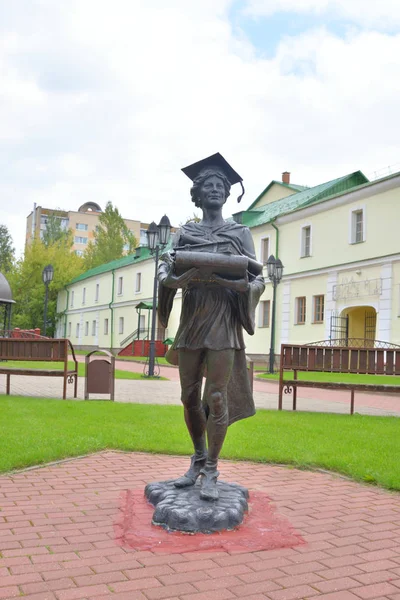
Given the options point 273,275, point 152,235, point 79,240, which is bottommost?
point 273,275

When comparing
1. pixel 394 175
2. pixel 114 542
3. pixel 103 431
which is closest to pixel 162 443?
pixel 103 431

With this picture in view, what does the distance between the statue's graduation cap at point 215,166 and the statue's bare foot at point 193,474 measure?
1.96 m

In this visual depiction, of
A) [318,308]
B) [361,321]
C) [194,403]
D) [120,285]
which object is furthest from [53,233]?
[194,403]

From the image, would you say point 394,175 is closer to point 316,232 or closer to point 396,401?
point 316,232

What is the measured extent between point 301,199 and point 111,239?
33565 mm

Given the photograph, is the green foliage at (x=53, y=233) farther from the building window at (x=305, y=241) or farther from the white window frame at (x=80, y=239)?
the building window at (x=305, y=241)

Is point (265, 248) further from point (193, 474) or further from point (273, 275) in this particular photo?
point (193, 474)

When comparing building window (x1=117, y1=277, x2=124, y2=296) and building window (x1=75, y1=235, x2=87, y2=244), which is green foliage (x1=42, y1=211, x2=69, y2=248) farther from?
building window (x1=75, y1=235, x2=87, y2=244)

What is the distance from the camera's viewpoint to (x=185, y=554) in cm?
347

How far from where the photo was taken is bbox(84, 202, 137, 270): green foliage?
6144cm

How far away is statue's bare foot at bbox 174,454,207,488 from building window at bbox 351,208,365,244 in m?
22.4

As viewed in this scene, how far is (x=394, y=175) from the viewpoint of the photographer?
2312 cm

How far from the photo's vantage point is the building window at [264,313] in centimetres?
3170

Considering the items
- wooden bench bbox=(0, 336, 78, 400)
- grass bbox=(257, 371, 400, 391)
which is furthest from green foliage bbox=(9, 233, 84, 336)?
wooden bench bbox=(0, 336, 78, 400)
